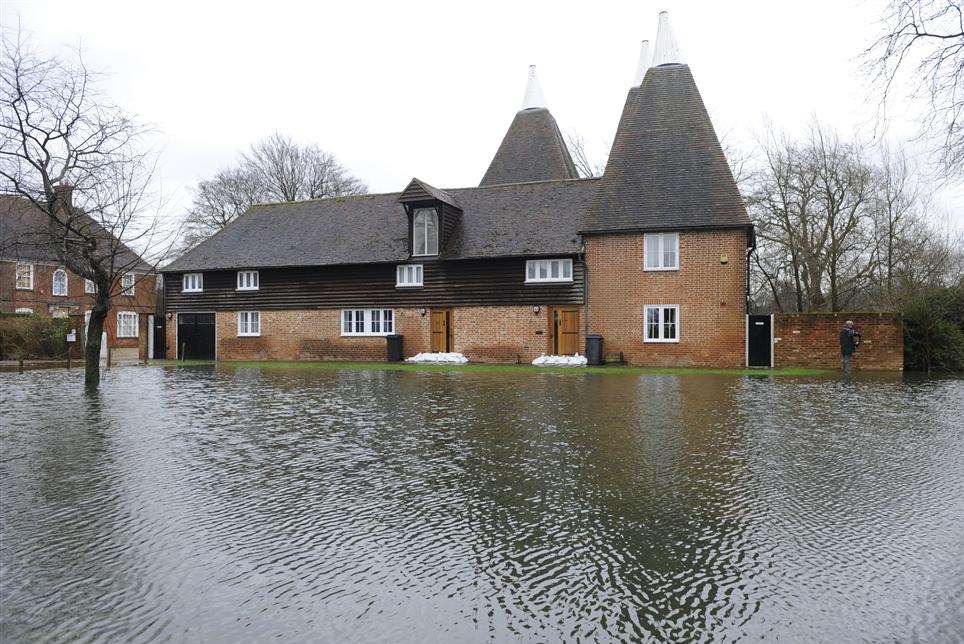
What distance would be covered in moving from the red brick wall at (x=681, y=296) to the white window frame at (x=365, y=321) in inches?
337

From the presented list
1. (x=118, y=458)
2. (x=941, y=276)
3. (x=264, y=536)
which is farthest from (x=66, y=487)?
(x=941, y=276)

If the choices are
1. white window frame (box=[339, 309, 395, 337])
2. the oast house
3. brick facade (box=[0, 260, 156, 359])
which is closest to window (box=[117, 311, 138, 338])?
brick facade (box=[0, 260, 156, 359])

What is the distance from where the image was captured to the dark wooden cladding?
84.3 ft

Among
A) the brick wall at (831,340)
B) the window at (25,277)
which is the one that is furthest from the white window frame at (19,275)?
the brick wall at (831,340)

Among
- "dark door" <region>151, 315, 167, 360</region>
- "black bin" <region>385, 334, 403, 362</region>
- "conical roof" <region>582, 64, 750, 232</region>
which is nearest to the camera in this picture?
"conical roof" <region>582, 64, 750, 232</region>

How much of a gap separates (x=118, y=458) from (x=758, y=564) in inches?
264

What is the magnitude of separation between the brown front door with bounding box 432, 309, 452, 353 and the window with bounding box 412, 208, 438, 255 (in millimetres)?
2507

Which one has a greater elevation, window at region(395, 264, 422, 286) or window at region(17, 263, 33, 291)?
window at region(17, 263, 33, 291)

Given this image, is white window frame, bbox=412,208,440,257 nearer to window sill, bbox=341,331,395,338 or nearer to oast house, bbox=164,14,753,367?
oast house, bbox=164,14,753,367

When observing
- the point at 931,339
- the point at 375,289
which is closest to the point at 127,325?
the point at 375,289

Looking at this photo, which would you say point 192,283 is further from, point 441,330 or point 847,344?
point 847,344

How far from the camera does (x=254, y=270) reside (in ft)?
97.6

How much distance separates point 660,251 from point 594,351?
14.1 ft

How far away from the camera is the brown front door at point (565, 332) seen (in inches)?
996
